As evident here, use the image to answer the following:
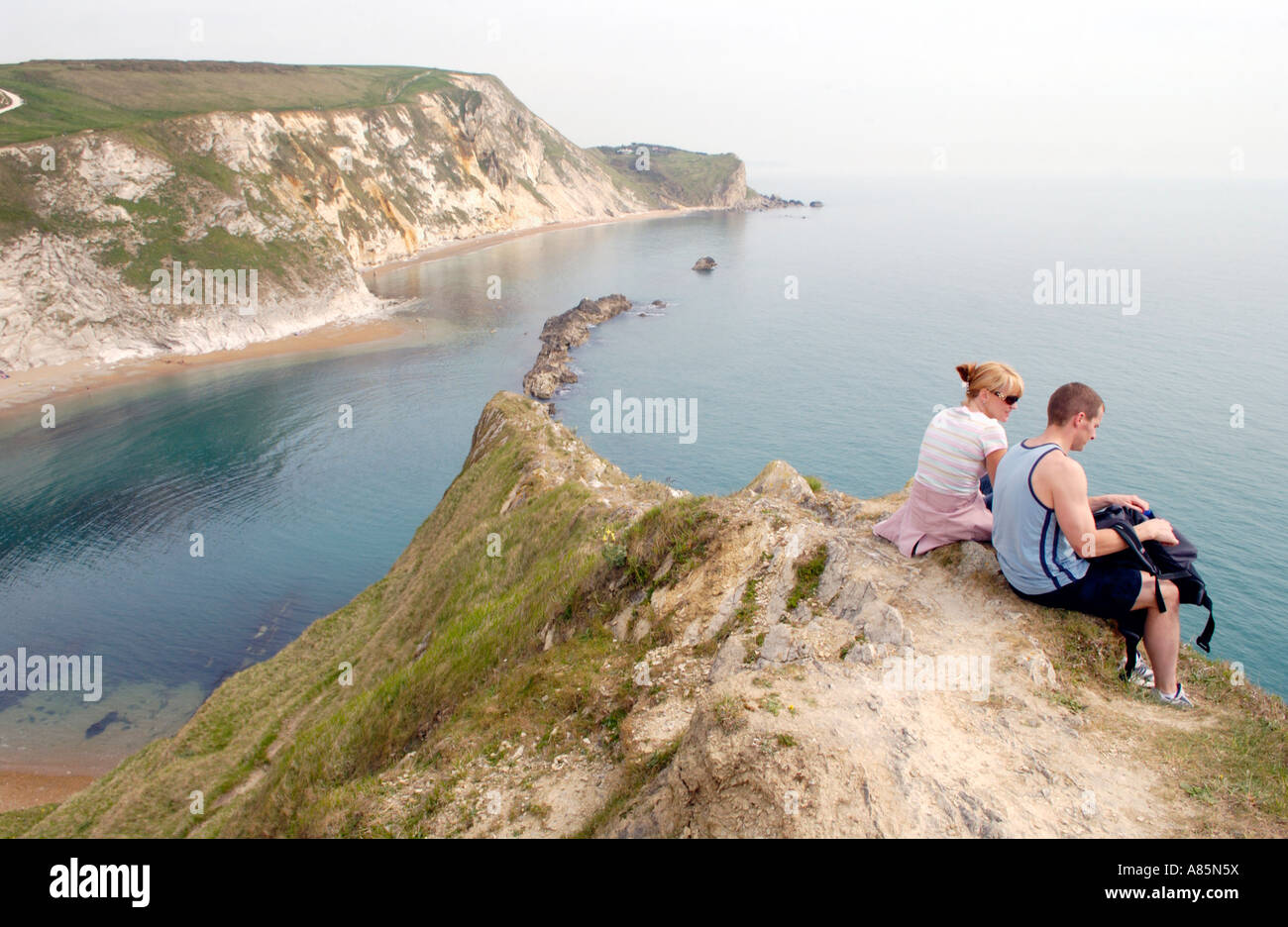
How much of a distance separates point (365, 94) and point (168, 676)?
159 metres

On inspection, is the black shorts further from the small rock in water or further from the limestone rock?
the small rock in water

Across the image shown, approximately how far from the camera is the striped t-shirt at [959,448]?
859 cm

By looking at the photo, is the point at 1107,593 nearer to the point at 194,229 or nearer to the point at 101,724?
the point at 101,724

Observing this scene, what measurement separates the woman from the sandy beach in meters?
31.8

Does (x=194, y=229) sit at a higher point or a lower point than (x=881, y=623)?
higher

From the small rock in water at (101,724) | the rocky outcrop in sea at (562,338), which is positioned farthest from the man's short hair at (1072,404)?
the rocky outcrop in sea at (562,338)

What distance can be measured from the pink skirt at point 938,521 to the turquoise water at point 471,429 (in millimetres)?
29550

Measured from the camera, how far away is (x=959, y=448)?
8711 mm

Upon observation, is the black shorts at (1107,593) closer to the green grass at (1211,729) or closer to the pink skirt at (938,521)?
the green grass at (1211,729)

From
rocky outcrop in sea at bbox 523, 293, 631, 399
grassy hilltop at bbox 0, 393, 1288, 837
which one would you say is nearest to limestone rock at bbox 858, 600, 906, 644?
grassy hilltop at bbox 0, 393, 1288, 837

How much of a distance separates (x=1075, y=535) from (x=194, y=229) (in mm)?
100856

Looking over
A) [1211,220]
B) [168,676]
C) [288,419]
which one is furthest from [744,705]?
[1211,220]

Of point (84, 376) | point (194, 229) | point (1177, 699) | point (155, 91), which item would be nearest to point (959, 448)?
point (1177, 699)

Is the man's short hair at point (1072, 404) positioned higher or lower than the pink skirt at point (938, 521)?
higher
